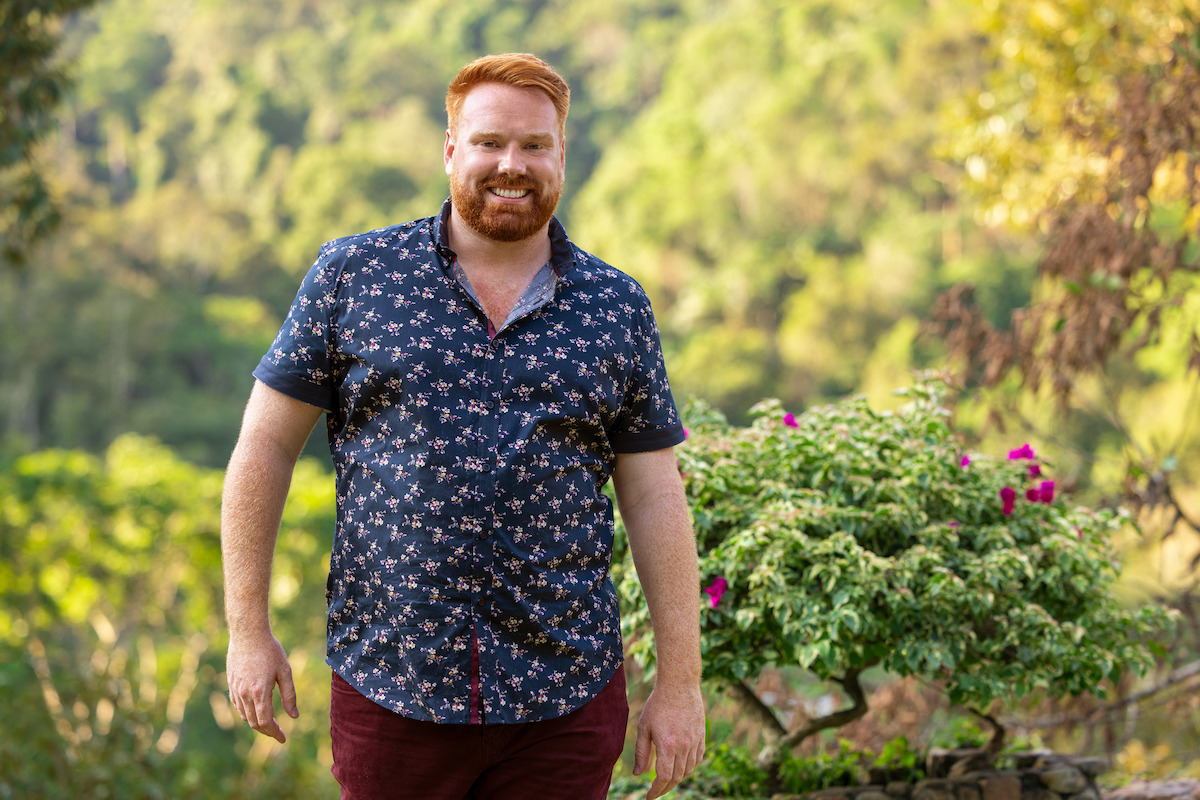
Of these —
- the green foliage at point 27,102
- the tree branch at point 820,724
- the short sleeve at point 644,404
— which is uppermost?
the green foliage at point 27,102

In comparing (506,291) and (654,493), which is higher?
(506,291)

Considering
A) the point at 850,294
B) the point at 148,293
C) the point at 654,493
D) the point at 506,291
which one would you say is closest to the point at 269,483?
the point at 506,291

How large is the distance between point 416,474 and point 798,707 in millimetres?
1891

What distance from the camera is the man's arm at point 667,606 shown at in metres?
1.77

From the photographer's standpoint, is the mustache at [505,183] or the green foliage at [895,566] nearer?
the mustache at [505,183]

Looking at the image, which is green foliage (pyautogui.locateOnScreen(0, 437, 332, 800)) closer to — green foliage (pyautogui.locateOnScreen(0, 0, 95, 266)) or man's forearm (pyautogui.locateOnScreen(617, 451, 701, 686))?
green foliage (pyautogui.locateOnScreen(0, 0, 95, 266))

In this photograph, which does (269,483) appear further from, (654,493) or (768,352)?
(768,352)

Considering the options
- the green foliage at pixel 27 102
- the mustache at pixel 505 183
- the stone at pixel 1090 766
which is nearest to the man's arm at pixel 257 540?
the mustache at pixel 505 183

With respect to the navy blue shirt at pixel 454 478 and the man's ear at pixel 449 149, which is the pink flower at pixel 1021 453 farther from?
the man's ear at pixel 449 149

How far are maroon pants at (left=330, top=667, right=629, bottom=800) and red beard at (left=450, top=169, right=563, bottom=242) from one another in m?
0.66

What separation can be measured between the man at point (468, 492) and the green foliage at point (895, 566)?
30.8 inches

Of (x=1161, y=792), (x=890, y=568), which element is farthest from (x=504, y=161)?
(x=1161, y=792)

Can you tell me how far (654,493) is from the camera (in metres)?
1.80

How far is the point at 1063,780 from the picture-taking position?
9.18 ft
